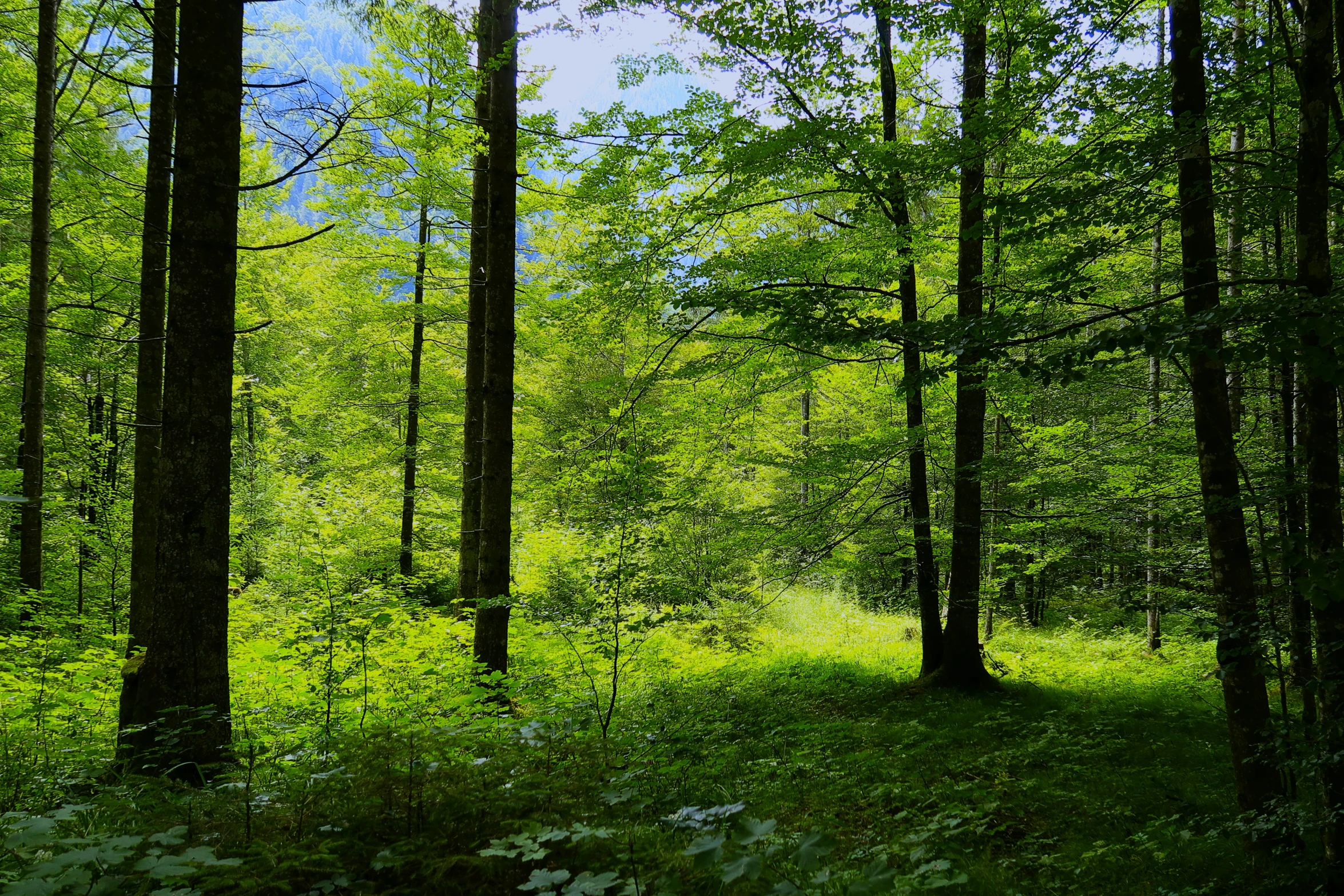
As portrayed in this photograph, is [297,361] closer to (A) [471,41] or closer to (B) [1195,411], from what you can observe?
(A) [471,41]

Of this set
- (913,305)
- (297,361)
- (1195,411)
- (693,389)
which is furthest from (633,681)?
(297,361)

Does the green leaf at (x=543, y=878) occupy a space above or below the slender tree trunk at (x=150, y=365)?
below

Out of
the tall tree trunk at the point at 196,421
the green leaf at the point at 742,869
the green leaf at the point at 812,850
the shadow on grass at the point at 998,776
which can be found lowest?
the shadow on grass at the point at 998,776

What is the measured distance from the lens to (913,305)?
23.7ft

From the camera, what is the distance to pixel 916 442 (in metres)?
6.95

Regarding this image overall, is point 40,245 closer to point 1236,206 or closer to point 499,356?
point 499,356

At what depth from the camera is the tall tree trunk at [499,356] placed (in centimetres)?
584

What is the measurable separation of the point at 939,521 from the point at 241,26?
7.44 meters

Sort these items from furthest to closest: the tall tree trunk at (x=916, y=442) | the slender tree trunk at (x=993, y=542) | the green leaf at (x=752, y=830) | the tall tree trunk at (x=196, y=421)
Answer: the slender tree trunk at (x=993, y=542) < the tall tree trunk at (x=916, y=442) < the tall tree trunk at (x=196, y=421) < the green leaf at (x=752, y=830)

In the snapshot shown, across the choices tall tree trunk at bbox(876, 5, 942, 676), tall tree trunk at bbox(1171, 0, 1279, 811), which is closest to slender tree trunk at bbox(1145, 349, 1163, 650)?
tall tree trunk at bbox(876, 5, 942, 676)

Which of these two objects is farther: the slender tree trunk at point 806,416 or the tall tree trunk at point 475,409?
the slender tree trunk at point 806,416

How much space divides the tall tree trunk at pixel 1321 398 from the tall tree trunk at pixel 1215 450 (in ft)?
1.56

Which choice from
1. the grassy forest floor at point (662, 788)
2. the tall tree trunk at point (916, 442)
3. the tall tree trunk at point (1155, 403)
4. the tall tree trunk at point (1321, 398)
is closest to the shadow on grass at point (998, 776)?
the grassy forest floor at point (662, 788)

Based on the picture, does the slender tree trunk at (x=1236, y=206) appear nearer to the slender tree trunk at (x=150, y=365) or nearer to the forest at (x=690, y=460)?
the forest at (x=690, y=460)
